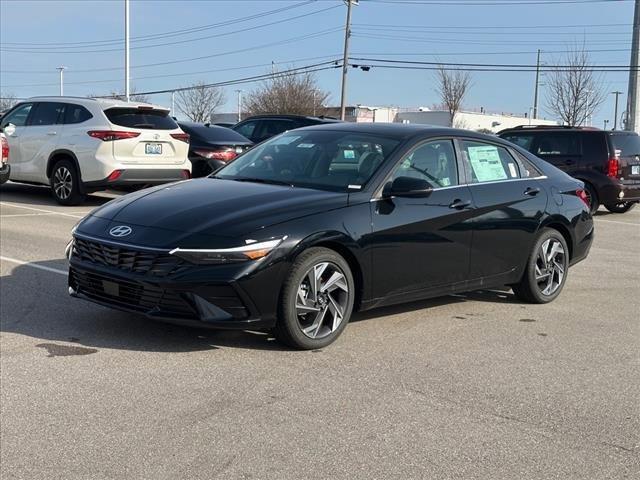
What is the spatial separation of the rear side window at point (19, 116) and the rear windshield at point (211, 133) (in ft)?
9.82

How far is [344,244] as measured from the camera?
5207mm

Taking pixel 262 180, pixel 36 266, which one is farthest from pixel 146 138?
pixel 262 180

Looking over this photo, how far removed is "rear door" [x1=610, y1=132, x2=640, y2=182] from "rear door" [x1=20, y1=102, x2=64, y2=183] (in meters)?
10.3

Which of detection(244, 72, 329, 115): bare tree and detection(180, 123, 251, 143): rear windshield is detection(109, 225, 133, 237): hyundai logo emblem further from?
detection(244, 72, 329, 115): bare tree

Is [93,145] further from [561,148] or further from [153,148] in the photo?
[561,148]

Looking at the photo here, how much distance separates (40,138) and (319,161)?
8.87 meters

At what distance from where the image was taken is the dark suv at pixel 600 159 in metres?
14.6

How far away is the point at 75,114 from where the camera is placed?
506 inches

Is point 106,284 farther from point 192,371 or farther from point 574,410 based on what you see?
point 574,410

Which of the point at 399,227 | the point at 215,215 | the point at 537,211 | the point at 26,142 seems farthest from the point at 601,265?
the point at 26,142

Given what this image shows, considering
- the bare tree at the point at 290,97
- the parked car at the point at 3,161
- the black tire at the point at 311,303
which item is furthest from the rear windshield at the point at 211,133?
the bare tree at the point at 290,97

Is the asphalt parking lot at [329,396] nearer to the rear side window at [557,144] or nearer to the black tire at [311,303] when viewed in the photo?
the black tire at [311,303]

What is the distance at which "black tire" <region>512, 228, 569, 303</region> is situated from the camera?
6.75 metres

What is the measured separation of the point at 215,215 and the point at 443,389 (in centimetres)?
183
